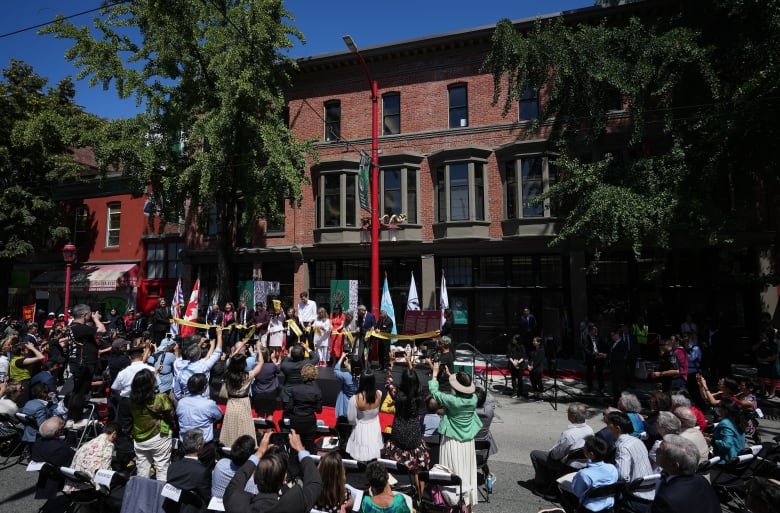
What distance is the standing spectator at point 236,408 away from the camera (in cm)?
586

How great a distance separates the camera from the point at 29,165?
73.9 ft

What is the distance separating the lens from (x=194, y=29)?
1619 cm

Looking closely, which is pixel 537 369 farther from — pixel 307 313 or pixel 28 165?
pixel 28 165

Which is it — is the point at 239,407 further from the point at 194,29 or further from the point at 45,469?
the point at 194,29

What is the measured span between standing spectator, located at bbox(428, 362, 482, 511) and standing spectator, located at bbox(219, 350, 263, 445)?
2.69 meters

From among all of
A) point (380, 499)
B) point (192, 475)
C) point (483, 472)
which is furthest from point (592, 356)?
point (192, 475)

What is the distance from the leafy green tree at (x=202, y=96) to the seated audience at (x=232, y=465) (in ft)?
41.2

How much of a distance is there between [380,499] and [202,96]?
57.2 feet

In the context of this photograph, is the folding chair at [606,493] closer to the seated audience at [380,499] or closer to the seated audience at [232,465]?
the seated audience at [380,499]

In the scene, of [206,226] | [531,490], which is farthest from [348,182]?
[531,490]

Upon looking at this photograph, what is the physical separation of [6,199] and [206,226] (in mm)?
10217

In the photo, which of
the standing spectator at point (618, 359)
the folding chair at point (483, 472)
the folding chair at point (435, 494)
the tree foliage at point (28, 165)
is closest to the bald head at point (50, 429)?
the folding chair at point (435, 494)

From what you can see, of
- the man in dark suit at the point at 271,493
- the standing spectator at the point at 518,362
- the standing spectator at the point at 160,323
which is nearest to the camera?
the man in dark suit at the point at 271,493

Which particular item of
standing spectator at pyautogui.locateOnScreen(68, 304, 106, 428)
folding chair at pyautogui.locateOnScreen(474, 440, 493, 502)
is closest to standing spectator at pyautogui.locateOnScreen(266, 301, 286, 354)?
standing spectator at pyautogui.locateOnScreen(68, 304, 106, 428)
